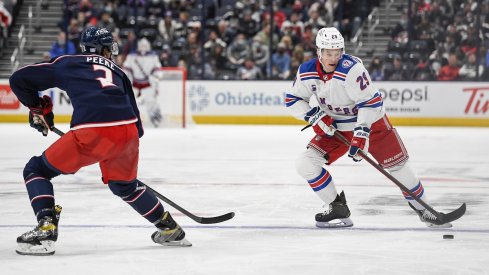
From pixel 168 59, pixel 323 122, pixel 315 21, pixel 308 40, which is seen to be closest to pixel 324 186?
pixel 323 122

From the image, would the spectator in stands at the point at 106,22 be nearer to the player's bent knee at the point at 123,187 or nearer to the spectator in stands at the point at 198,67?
the spectator in stands at the point at 198,67

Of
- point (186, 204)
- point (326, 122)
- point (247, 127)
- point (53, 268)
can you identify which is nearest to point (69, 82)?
point (53, 268)

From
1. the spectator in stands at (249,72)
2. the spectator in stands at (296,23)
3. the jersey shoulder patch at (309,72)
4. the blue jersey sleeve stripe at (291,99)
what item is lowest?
the spectator in stands at (249,72)

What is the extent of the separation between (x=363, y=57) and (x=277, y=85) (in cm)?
146

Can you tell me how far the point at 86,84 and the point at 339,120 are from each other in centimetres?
167

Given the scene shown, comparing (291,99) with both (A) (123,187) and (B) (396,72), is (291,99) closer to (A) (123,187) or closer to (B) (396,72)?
(A) (123,187)

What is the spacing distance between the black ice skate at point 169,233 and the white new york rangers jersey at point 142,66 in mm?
9269

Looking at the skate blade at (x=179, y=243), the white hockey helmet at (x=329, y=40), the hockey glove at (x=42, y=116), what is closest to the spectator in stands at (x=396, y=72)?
the white hockey helmet at (x=329, y=40)

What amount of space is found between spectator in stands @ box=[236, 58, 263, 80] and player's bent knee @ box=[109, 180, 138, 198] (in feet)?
32.5

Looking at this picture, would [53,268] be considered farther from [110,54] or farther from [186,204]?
[186,204]

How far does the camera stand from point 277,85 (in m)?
14.2

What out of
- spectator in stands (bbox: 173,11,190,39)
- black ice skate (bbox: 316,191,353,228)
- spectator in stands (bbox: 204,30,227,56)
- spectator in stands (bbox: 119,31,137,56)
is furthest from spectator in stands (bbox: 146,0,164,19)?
black ice skate (bbox: 316,191,353,228)

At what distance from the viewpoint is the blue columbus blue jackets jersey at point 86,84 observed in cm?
435

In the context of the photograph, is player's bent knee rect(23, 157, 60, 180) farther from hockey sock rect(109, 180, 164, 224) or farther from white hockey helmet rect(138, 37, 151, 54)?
white hockey helmet rect(138, 37, 151, 54)
